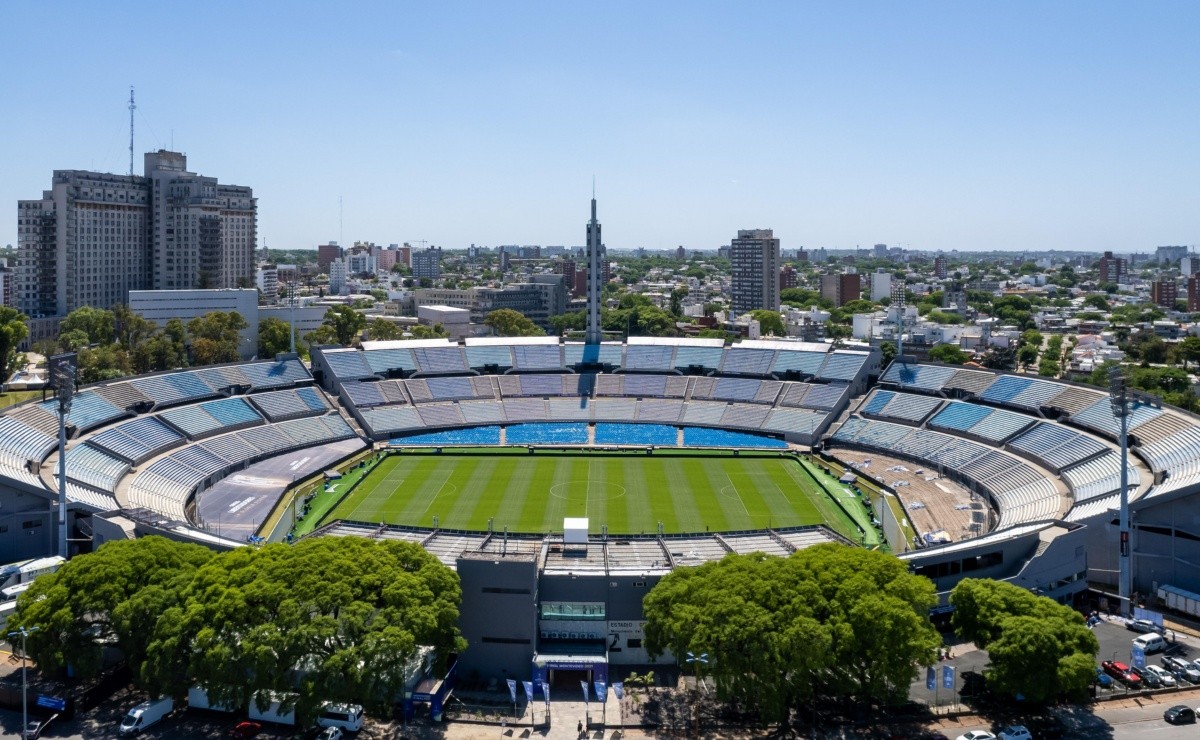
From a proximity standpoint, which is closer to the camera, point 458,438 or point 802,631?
point 802,631

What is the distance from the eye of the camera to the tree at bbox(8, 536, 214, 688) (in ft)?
98.0

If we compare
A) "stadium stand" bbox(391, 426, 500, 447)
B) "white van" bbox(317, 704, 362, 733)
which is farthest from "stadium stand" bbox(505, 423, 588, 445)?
"white van" bbox(317, 704, 362, 733)

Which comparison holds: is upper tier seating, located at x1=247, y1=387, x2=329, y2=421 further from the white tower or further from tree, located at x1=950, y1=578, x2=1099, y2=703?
tree, located at x1=950, y1=578, x2=1099, y2=703

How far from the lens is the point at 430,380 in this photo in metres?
79.9

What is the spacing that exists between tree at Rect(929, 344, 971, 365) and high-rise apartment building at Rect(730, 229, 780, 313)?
224 ft

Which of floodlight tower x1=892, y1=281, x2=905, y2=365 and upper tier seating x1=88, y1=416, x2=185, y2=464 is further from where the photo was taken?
floodlight tower x1=892, y1=281, x2=905, y2=365

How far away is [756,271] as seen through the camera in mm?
187250

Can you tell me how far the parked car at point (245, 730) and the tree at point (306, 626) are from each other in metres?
1.17

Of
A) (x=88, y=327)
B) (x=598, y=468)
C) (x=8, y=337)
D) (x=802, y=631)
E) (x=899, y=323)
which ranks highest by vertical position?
(x=899, y=323)

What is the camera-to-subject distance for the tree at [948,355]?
113 m

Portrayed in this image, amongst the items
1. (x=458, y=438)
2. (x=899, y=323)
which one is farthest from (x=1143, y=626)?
(x=458, y=438)

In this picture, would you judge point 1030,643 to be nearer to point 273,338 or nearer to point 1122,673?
point 1122,673

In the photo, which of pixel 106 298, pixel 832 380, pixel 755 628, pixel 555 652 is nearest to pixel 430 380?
pixel 832 380

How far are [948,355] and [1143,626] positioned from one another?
8213 cm
